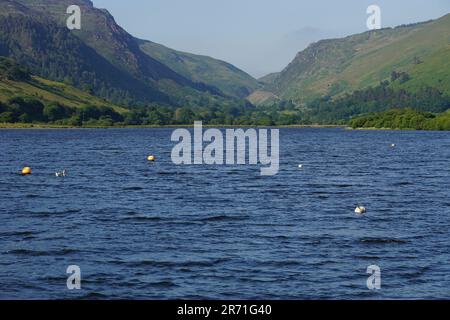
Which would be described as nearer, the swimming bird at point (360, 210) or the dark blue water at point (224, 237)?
the dark blue water at point (224, 237)

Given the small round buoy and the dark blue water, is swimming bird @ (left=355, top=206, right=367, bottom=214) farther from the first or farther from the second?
the dark blue water

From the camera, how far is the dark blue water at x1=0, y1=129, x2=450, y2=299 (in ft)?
109

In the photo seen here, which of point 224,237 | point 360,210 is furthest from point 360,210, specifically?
point 224,237

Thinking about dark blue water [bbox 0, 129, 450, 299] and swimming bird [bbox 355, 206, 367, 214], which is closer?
dark blue water [bbox 0, 129, 450, 299]

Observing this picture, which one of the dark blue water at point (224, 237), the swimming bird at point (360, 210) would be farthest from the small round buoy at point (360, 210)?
the dark blue water at point (224, 237)

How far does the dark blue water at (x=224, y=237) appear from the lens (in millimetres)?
33094

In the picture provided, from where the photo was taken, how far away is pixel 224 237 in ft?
148

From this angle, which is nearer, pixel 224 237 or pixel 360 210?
pixel 224 237

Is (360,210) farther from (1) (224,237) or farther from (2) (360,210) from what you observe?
(1) (224,237)

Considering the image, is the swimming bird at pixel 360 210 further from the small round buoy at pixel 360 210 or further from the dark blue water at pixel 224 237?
the dark blue water at pixel 224 237

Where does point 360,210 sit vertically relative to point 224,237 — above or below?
above

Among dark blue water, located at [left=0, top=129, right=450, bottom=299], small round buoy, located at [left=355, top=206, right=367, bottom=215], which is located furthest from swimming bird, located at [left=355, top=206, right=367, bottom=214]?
dark blue water, located at [left=0, top=129, right=450, bottom=299]
